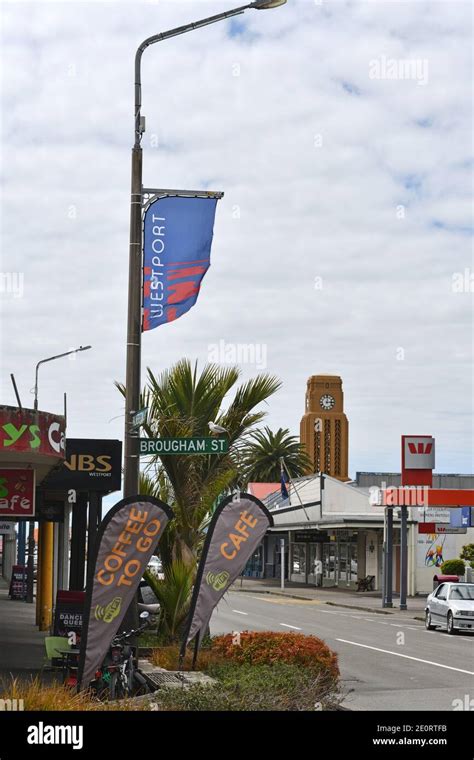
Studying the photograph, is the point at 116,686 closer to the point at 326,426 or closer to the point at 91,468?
the point at 91,468

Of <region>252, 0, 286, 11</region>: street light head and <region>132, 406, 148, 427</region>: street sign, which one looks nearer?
<region>132, 406, 148, 427</region>: street sign

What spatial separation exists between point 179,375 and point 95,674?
24.9 feet

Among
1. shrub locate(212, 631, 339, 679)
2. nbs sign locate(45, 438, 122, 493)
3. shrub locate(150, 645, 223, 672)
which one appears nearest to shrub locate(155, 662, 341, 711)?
shrub locate(212, 631, 339, 679)

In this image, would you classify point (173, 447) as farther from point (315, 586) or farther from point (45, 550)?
point (315, 586)

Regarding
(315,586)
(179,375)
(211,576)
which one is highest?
(179,375)

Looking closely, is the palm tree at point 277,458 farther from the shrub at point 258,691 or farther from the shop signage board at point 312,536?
the shrub at point 258,691

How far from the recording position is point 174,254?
1516 cm

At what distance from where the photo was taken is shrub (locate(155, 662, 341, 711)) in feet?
39.7

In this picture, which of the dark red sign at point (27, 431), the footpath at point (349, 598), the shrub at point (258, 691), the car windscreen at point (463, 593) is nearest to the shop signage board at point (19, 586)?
the footpath at point (349, 598)

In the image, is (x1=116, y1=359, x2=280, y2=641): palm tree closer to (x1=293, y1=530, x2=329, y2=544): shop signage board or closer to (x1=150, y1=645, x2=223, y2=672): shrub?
(x1=150, y1=645, x2=223, y2=672): shrub

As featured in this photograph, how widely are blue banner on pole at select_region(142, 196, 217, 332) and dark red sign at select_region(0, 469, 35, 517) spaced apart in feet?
11.9

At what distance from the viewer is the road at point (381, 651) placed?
17594 mm
